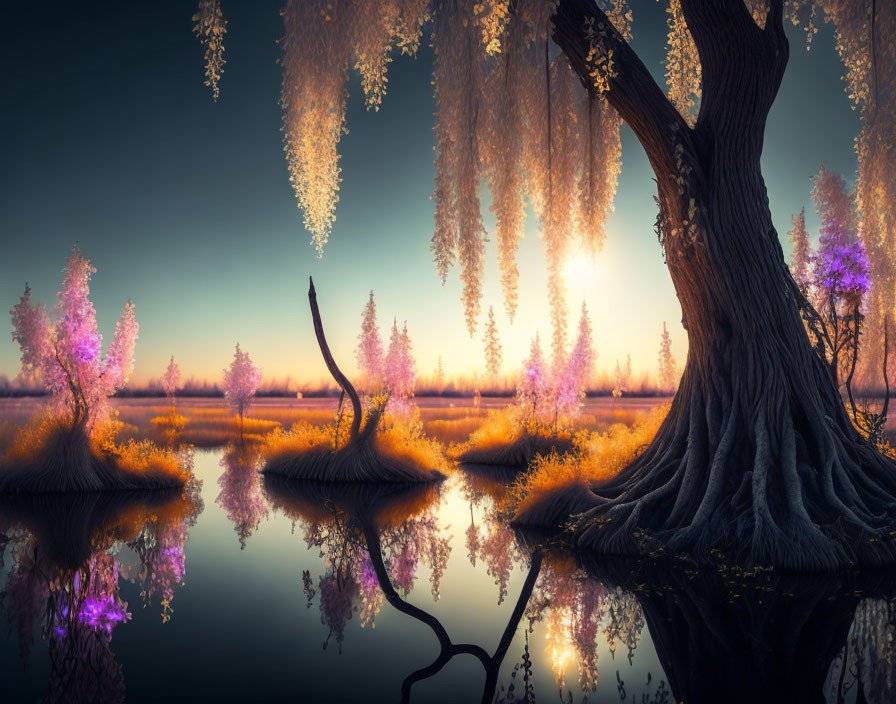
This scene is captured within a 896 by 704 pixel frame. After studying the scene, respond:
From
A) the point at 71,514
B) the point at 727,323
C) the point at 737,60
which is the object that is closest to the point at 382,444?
the point at 71,514

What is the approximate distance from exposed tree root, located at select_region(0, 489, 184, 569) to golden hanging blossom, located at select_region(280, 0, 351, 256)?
3.74 m

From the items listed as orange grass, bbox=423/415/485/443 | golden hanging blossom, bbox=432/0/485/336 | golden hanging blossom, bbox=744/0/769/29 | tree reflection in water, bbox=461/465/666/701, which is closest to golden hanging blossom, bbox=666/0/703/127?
golden hanging blossom, bbox=744/0/769/29

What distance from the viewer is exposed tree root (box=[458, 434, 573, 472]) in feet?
46.1

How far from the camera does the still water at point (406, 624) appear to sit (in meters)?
2.67

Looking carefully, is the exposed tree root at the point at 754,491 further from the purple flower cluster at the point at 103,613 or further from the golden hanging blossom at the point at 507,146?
the purple flower cluster at the point at 103,613

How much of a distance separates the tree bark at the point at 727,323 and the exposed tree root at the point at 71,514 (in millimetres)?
4509

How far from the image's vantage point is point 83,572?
14.3 feet

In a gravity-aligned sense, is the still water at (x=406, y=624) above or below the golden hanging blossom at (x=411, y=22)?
below

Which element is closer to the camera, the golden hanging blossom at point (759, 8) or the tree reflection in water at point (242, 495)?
the tree reflection in water at point (242, 495)

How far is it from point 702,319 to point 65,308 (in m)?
9.64

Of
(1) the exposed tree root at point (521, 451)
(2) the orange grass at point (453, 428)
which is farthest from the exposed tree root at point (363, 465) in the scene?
(2) the orange grass at point (453, 428)

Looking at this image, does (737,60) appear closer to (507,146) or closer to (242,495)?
(507,146)

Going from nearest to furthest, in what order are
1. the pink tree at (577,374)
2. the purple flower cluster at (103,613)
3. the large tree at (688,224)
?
the purple flower cluster at (103,613) < the large tree at (688,224) < the pink tree at (577,374)

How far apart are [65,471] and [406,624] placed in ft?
24.7
